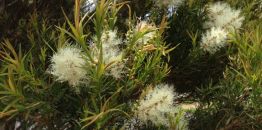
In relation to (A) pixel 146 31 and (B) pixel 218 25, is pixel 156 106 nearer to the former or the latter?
(A) pixel 146 31

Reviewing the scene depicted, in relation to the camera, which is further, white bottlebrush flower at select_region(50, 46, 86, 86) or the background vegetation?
the background vegetation

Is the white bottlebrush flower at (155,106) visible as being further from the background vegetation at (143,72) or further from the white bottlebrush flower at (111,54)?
the white bottlebrush flower at (111,54)

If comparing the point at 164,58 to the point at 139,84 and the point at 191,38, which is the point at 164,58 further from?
the point at 139,84

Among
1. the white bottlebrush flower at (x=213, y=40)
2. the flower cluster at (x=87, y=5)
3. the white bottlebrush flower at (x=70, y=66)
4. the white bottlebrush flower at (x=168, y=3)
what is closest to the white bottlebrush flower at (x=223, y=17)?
the white bottlebrush flower at (x=213, y=40)

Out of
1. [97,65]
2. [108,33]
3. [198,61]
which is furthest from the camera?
[198,61]

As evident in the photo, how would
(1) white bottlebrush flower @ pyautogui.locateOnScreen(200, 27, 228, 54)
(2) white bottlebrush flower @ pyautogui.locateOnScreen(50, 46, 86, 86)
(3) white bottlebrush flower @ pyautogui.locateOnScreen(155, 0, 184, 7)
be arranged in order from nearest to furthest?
1. (2) white bottlebrush flower @ pyautogui.locateOnScreen(50, 46, 86, 86)
2. (1) white bottlebrush flower @ pyautogui.locateOnScreen(200, 27, 228, 54)
3. (3) white bottlebrush flower @ pyautogui.locateOnScreen(155, 0, 184, 7)

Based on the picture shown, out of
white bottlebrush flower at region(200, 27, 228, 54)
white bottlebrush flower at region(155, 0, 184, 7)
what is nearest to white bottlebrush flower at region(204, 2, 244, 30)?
white bottlebrush flower at region(200, 27, 228, 54)

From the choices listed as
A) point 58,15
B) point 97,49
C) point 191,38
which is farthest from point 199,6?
point 97,49

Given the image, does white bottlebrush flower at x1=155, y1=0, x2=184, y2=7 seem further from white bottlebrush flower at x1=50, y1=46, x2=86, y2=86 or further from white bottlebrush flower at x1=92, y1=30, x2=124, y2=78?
white bottlebrush flower at x1=50, y1=46, x2=86, y2=86
